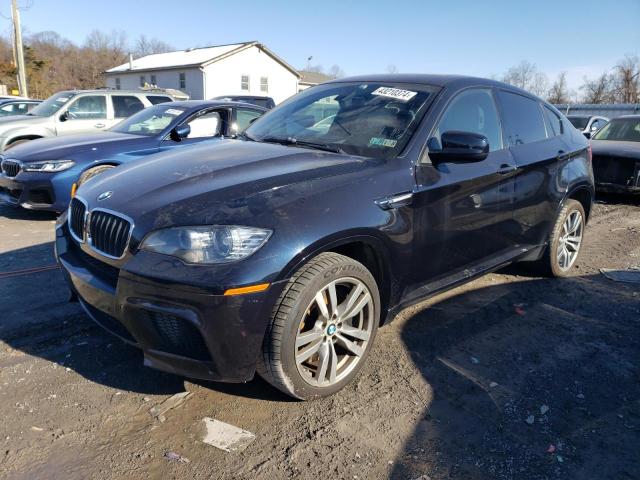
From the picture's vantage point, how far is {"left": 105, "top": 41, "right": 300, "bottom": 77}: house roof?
124ft

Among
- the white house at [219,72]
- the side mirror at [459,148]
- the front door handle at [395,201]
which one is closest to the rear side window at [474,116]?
the side mirror at [459,148]

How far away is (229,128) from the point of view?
23.7 feet

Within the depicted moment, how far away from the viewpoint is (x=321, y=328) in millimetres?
2715

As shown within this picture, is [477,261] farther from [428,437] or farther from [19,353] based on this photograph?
[19,353]

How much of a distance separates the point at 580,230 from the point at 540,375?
2587 millimetres

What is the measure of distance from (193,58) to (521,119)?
40350 mm

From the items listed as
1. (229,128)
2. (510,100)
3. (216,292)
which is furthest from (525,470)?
(229,128)

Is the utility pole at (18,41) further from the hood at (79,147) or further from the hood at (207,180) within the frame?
the hood at (207,180)

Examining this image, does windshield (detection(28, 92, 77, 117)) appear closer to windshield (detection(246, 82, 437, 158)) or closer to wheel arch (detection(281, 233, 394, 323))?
windshield (detection(246, 82, 437, 158))

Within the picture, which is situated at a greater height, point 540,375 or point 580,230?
point 580,230

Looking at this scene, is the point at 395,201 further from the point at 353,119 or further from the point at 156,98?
the point at 156,98

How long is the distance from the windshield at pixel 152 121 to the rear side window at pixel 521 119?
15.0 feet

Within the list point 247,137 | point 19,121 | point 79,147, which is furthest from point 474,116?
point 19,121

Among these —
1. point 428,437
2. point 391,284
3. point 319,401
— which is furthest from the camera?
point 391,284
